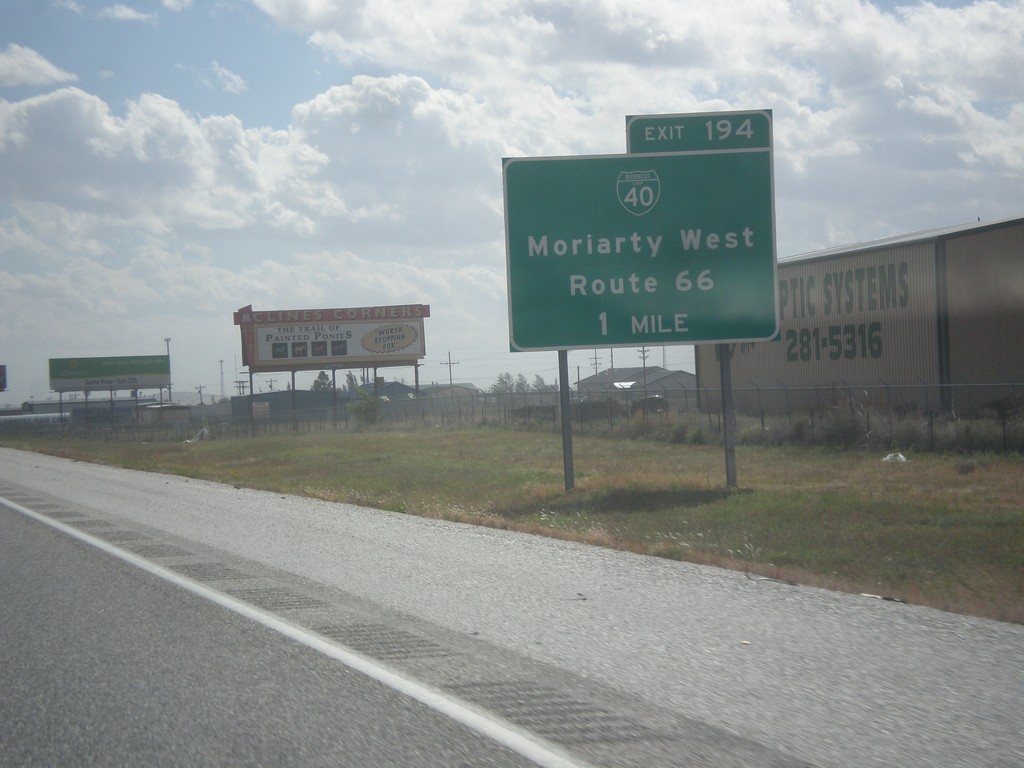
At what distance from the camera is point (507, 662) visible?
6.82 m

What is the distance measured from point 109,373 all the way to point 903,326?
94608mm

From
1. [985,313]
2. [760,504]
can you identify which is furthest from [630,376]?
[760,504]

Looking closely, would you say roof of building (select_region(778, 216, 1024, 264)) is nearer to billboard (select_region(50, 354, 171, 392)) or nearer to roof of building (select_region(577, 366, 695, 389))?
roof of building (select_region(577, 366, 695, 389))

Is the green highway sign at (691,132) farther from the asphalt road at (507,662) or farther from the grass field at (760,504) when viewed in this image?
the asphalt road at (507,662)

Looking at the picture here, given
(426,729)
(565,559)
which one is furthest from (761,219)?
(426,729)

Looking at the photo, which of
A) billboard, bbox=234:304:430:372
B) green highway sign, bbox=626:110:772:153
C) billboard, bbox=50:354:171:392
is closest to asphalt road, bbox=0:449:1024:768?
green highway sign, bbox=626:110:772:153

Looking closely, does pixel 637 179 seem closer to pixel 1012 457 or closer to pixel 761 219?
pixel 761 219

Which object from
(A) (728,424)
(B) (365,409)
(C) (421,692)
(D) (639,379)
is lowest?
(C) (421,692)

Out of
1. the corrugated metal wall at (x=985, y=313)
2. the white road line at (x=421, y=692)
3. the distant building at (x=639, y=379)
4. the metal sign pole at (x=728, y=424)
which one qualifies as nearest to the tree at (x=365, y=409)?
the distant building at (x=639, y=379)

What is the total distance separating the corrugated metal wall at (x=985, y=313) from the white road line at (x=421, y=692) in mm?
28342

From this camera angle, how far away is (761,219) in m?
19.1

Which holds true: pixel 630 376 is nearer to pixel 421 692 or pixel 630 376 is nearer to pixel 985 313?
pixel 985 313

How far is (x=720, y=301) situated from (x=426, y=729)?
14.6 m

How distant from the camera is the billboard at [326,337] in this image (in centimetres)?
7594
